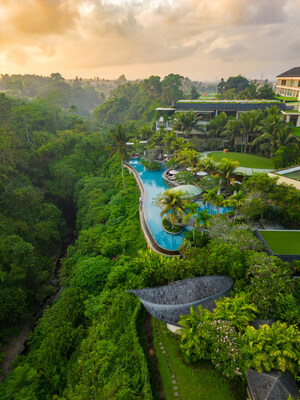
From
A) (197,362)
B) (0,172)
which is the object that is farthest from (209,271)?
(0,172)

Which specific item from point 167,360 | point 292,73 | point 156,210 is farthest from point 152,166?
point 292,73

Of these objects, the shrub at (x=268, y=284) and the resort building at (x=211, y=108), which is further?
the resort building at (x=211, y=108)

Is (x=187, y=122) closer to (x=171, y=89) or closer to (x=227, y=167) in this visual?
(x=227, y=167)

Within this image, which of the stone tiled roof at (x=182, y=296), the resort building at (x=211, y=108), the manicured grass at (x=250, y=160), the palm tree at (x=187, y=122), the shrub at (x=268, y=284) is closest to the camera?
the shrub at (x=268, y=284)

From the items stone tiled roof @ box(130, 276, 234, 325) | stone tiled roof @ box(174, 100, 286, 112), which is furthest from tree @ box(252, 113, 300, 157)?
stone tiled roof @ box(130, 276, 234, 325)

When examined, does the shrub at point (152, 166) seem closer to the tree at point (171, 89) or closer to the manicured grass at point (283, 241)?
the manicured grass at point (283, 241)

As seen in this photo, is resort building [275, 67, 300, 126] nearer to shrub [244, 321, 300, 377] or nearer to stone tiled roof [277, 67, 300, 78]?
stone tiled roof [277, 67, 300, 78]

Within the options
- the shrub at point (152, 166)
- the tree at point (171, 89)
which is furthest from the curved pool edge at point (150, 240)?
the tree at point (171, 89)
